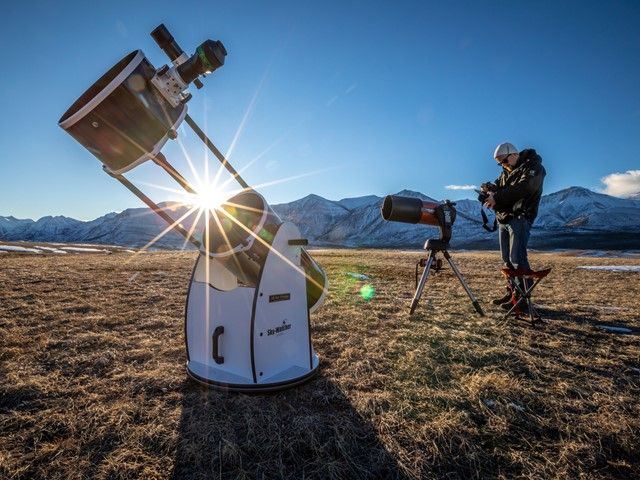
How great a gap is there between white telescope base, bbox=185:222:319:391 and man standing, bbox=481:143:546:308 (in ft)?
15.6

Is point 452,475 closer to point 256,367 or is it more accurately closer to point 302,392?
point 302,392

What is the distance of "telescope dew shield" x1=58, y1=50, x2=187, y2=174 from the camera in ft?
8.38

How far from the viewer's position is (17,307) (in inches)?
280

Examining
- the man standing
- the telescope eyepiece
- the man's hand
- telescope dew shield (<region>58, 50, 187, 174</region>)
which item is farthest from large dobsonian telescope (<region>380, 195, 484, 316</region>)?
telescope dew shield (<region>58, 50, 187, 174</region>)

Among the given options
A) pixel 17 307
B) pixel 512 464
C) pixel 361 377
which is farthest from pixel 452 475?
pixel 17 307

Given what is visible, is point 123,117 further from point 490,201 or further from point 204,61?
point 490,201

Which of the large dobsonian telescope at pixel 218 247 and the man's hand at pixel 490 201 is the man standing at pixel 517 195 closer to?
the man's hand at pixel 490 201

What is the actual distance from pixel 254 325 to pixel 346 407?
1.18m

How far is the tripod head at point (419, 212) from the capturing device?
561 centimetres

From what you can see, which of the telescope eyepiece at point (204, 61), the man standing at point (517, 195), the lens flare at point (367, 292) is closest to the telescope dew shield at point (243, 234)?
the telescope eyepiece at point (204, 61)

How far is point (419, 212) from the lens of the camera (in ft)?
19.1

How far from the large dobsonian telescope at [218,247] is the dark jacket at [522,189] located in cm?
440

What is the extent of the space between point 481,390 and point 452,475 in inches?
54.4

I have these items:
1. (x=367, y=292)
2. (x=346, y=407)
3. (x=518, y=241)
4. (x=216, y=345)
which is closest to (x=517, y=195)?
(x=518, y=241)
